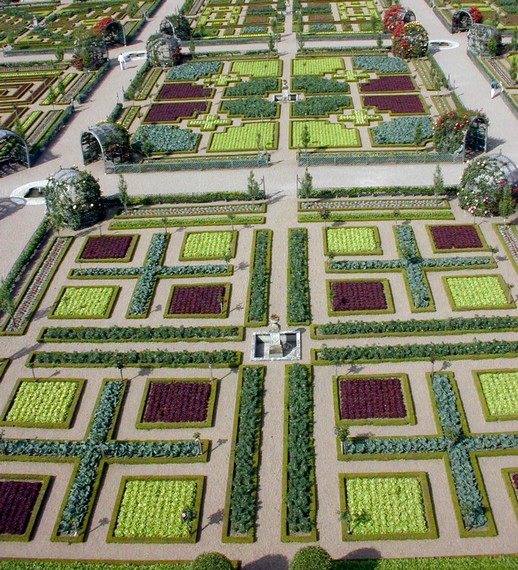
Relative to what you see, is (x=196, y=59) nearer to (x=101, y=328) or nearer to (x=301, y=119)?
(x=301, y=119)

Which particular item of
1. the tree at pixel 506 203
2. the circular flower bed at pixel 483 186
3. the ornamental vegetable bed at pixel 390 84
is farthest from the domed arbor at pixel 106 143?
the tree at pixel 506 203

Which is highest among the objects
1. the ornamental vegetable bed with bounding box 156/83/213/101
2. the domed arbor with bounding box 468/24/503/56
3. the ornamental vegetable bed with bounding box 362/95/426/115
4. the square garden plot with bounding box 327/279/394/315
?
the domed arbor with bounding box 468/24/503/56

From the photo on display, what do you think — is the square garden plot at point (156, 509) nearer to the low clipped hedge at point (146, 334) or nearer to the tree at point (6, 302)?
the low clipped hedge at point (146, 334)

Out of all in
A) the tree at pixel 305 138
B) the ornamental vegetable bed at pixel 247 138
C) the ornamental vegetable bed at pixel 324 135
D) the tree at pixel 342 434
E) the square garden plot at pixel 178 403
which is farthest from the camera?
the ornamental vegetable bed at pixel 247 138

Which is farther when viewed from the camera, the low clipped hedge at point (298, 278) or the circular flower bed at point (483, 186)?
the circular flower bed at point (483, 186)

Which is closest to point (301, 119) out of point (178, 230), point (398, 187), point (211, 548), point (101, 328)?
point (398, 187)

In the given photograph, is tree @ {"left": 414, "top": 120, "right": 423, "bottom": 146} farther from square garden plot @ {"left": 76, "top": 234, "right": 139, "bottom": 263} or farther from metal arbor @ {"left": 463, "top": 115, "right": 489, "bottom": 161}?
square garden plot @ {"left": 76, "top": 234, "right": 139, "bottom": 263}

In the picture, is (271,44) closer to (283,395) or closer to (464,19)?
(464,19)

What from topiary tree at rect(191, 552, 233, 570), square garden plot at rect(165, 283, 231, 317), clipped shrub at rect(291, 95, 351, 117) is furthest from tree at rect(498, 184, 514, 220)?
topiary tree at rect(191, 552, 233, 570)
